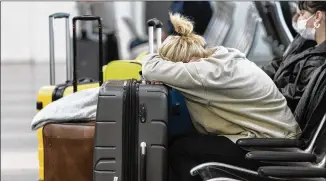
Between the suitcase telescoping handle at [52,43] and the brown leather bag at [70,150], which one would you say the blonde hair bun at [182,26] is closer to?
the brown leather bag at [70,150]

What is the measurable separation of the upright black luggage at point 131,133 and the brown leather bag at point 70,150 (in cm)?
23

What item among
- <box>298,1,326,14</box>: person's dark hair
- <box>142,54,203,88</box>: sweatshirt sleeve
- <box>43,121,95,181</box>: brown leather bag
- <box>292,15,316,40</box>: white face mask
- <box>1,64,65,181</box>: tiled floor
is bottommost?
<box>1,64,65,181</box>: tiled floor

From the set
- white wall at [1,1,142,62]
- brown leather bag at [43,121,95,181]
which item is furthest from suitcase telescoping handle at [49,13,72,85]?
white wall at [1,1,142,62]

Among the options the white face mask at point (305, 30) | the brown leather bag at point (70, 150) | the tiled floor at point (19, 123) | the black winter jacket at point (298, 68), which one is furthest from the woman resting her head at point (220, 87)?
the tiled floor at point (19, 123)

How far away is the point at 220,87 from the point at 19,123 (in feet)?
11.4

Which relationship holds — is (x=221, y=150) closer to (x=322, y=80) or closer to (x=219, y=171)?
(x=219, y=171)

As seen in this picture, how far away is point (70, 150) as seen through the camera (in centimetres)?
260

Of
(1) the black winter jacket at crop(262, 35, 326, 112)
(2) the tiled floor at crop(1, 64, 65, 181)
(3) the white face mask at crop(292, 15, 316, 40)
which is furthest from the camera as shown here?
(2) the tiled floor at crop(1, 64, 65, 181)

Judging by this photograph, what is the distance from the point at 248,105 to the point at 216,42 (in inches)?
125

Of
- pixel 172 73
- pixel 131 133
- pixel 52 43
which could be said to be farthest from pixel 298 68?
pixel 52 43

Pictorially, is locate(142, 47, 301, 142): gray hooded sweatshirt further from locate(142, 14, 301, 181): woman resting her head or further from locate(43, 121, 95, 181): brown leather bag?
locate(43, 121, 95, 181): brown leather bag

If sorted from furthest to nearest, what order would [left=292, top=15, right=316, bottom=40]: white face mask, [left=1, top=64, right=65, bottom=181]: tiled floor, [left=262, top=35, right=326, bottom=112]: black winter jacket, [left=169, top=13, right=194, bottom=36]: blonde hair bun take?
[left=1, top=64, right=65, bottom=181]: tiled floor
[left=292, top=15, right=316, bottom=40]: white face mask
[left=262, top=35, right=326, bottom=112]: black winter jacket
[left=169, top=13, right=194, bottom=36]: blonde hair bun

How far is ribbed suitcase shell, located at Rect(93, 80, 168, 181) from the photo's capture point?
7.57 ft

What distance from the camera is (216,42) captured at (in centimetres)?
553
